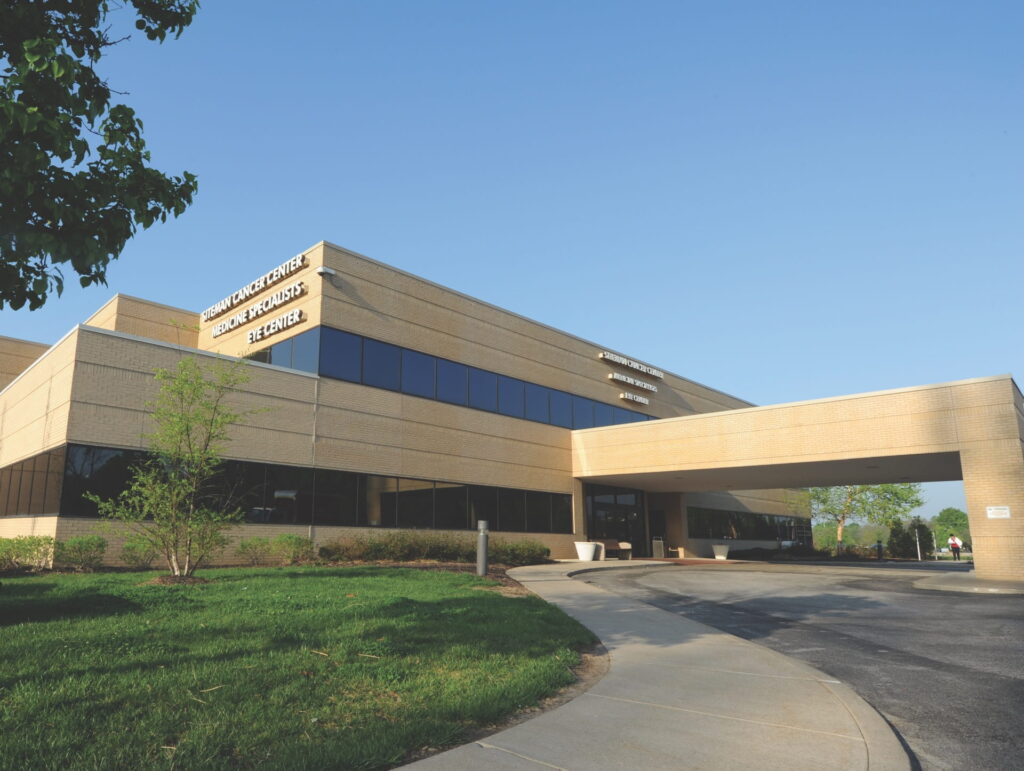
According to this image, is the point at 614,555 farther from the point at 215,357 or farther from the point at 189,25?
the point at 189,25

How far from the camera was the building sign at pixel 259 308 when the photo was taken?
24438 mm

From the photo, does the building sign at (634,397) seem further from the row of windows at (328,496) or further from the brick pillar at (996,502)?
the brick pillar at (996,502)

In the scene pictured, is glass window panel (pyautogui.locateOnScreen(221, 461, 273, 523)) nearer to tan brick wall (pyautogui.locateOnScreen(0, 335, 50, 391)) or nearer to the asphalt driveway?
the asphalt driveway

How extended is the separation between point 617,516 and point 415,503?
1395 centimetres

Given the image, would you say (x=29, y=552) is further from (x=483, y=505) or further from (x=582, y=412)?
(x=582, y=412)

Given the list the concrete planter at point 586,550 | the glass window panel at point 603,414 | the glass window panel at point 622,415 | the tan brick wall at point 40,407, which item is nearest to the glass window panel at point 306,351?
the tan brick wall at point 40,407

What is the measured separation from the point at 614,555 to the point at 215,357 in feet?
68.3

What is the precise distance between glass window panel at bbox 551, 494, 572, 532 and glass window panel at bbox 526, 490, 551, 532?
1.03 ft

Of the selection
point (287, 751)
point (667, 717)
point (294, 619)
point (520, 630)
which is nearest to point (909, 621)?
point (520, 630)

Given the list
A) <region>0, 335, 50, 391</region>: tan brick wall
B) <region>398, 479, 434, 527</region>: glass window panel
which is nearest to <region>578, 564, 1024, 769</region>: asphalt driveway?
<region>398, 479, 434, 527</region>: glass window panel

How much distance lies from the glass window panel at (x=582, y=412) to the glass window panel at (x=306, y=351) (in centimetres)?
1424

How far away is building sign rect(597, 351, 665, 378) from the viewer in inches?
1430

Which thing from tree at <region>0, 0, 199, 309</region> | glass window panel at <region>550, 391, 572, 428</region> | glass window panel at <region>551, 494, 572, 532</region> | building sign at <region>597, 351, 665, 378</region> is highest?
building sign at <region>597, 351, 665, 378</region>

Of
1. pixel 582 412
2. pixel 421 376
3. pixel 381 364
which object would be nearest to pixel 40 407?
pixel 381 364
